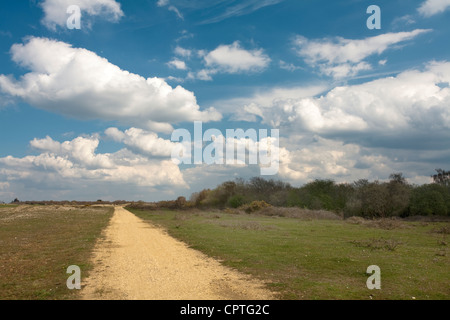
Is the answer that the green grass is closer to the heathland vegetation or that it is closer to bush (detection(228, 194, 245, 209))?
the heathland vegetation

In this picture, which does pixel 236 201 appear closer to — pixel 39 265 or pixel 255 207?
pixel 255 207

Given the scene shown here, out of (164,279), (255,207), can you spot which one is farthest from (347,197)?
(164,279)

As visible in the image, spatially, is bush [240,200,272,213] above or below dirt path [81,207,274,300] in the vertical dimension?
below

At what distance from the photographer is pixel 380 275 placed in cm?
1262

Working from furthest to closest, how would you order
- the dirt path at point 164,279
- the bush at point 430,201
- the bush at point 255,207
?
the bush at point 255,207
the bush at point 430,201
the dirt path at point 164,279

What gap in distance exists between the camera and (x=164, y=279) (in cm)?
1166

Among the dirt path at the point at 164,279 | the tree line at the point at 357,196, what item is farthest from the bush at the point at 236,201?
the dirt path at the point at 164,279

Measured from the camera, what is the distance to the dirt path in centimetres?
986

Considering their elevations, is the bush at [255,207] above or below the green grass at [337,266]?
below

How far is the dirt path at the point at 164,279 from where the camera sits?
32.3 ft

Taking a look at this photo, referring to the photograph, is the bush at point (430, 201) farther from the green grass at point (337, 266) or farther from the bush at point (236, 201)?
the green grass at point (337, 266)

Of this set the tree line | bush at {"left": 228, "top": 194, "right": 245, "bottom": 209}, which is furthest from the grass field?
bush at {"left": 228, "top": 194, "right": 245, "bottom": 209}
